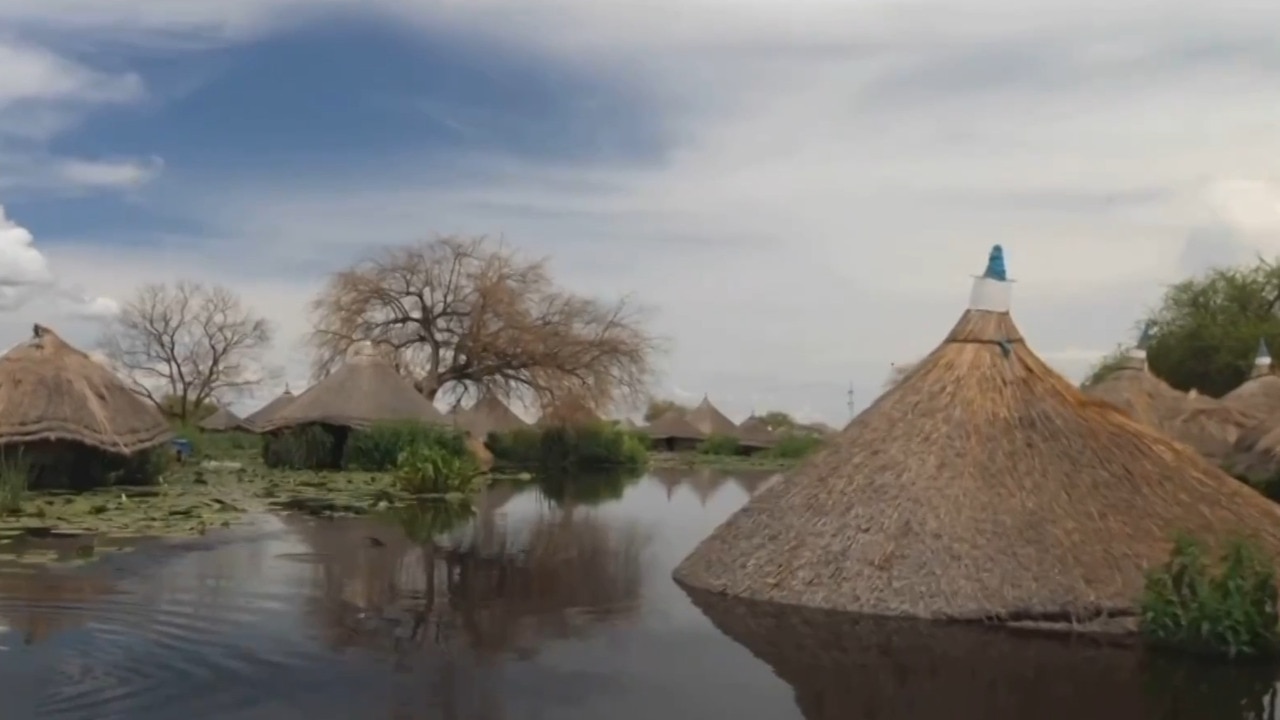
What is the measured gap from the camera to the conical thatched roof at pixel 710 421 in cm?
5809

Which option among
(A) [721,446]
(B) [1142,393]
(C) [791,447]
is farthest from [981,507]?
(A) [721,446]

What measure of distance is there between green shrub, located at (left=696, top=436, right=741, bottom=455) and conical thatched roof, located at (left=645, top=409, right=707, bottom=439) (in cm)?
107

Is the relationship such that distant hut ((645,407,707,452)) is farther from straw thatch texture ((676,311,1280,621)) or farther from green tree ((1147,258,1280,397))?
straw thatch texture ((676,311,1280,621))

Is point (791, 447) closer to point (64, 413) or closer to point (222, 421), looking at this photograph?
point (222, 421)

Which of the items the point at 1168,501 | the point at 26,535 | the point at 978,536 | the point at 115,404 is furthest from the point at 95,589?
the point at 115,404

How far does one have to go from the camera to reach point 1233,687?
7.34 metres

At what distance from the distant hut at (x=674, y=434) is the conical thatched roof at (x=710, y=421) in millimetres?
291

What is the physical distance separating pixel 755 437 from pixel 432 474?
3758 cm

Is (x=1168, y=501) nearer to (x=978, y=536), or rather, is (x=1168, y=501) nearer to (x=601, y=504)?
(x=978, y=536)

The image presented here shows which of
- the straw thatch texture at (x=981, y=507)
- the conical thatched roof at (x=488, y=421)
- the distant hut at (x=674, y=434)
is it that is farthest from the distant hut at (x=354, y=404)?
the distant hut at (x=674, y=434)

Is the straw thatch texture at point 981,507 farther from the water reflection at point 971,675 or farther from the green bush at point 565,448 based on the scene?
the green bush at point 565,448

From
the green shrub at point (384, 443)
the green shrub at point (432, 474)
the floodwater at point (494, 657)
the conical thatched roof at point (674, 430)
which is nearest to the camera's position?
the floodwater at point (494, 657)

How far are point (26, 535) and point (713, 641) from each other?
853 cm

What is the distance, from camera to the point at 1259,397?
23.2m
